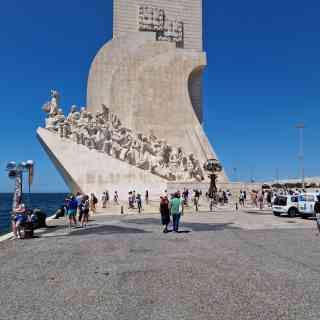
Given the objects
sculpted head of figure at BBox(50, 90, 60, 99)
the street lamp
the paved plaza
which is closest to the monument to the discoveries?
sculpted head of figure at BBox(50, 90, 60, 99)

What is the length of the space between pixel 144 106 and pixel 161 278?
71.3 ft

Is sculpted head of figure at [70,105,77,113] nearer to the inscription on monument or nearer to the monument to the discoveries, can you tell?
the monument to the discoveries

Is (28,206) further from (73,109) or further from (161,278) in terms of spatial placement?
(73,109)

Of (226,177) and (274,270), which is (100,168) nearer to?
(226,177)

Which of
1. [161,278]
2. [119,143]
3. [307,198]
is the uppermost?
[119,143]

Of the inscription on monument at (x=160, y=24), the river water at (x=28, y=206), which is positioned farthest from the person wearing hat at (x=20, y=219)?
the inscription on monument at (x=160, y=24)

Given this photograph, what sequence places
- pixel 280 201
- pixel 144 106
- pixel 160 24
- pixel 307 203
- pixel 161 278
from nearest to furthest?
1. pixel 161 278
2. pixel 307 203
3. pixel 280 201
4. pixel 144 106
5. pixel 160 24

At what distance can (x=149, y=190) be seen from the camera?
18703mm

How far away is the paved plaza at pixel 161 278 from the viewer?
286 cm

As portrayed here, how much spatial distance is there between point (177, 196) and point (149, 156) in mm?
12354

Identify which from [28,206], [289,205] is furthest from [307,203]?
[28,206]

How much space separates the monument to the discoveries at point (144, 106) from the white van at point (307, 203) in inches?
312

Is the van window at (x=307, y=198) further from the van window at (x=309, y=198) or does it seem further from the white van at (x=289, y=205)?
the white van at (x=289, y=205)

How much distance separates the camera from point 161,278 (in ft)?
12.6
